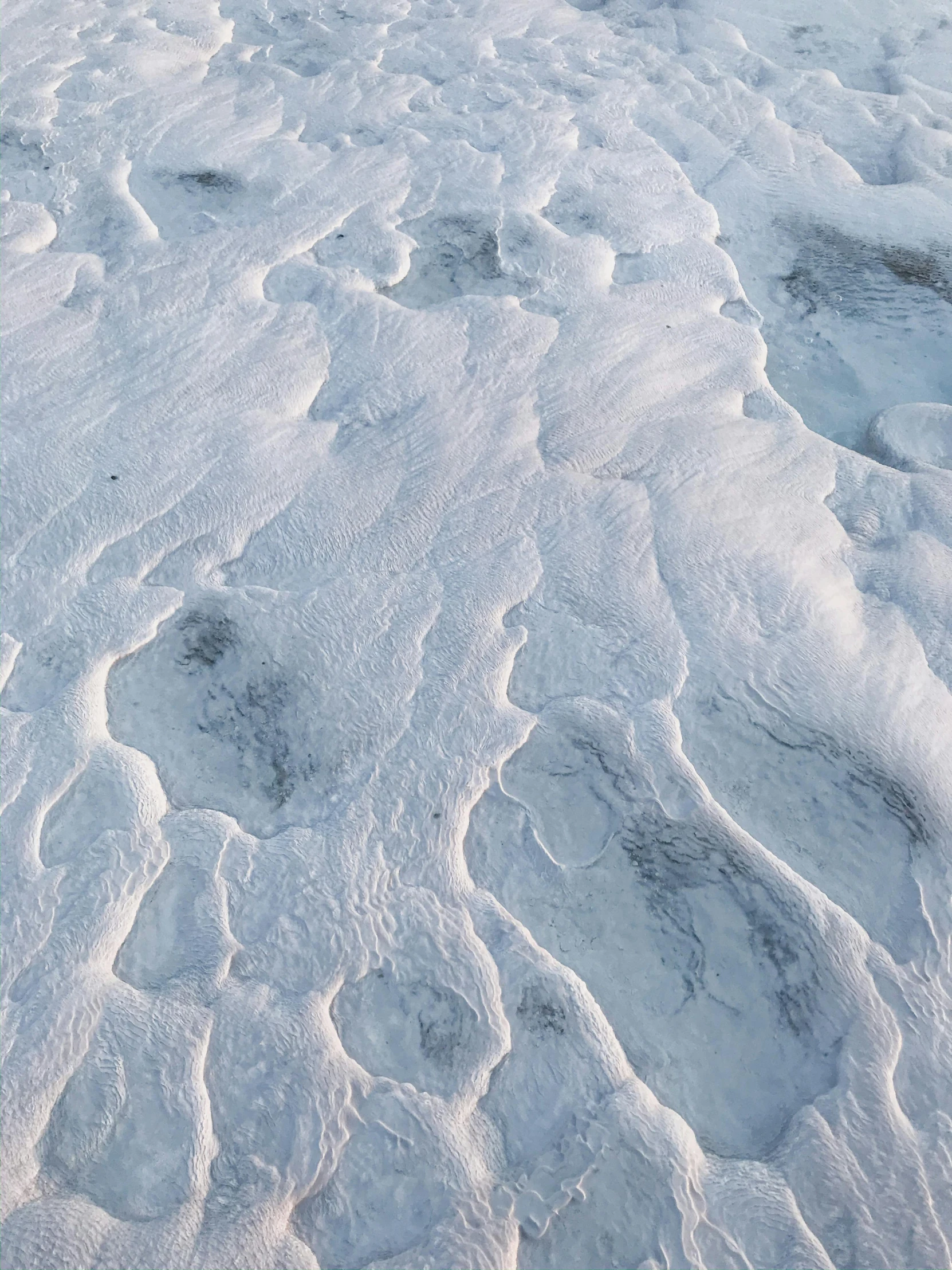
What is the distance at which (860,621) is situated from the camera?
5.50 ft

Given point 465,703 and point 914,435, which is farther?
point 914,435

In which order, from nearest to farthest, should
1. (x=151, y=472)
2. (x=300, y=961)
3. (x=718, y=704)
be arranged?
(x=300, y=961) < (x=718, y=704) < (x=151, y=472)

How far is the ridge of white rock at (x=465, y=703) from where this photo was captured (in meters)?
1.13

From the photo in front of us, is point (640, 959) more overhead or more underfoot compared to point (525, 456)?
more underfoot

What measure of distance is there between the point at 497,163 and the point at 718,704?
1.78m

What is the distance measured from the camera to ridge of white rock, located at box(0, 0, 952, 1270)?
1.13m

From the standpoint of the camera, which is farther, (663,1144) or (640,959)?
(640,959)

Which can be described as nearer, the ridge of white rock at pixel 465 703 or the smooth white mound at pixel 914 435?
the ridge of white rock at pixel 465 703

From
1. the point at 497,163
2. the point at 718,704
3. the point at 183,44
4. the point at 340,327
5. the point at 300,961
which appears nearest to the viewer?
the point at 300,961

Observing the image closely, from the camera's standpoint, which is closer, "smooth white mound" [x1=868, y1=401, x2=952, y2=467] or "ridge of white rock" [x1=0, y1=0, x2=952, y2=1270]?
"ridge of white rock" [x1=0, y1=0, x2=952, y2=1270]

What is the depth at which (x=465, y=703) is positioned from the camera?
1.52m

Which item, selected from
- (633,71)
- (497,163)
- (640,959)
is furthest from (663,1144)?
(633,71)

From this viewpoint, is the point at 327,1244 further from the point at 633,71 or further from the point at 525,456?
the point at 633,71

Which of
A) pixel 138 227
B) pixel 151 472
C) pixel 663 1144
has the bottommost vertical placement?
pixel 663 1144
